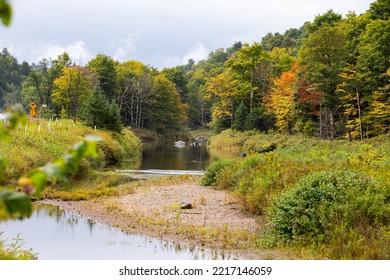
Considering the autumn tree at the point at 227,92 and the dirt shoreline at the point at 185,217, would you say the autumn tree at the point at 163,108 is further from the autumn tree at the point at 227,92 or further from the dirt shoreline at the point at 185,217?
the dirt shoreline at the point at 185,217

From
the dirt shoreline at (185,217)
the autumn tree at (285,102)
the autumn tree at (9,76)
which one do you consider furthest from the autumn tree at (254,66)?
the autumn tree at (9,76)

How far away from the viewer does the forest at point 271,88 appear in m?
32.1

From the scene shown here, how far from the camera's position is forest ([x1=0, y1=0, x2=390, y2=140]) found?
105 feet

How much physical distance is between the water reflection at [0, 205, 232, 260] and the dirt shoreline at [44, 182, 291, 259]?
0.45 m

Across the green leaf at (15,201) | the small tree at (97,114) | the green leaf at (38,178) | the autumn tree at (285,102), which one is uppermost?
the autumn tree at (285,102)

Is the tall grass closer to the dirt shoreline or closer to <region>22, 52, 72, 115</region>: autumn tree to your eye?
the dirt shoreline

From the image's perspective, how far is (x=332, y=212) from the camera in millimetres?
9594

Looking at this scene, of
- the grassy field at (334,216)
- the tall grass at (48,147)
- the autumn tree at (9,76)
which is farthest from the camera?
the autumn tree at (9,76)

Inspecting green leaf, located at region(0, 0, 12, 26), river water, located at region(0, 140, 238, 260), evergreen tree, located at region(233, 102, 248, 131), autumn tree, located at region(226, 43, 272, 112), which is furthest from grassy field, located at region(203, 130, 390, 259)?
autumn tree, located at region(226, 43, 272, 112)

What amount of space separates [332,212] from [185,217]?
16.9 ft

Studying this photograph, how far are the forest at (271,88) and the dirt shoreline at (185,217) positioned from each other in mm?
13799

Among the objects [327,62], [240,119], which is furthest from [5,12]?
[240,119]

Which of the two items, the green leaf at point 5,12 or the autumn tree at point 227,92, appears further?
the autumn tree at point 227,92

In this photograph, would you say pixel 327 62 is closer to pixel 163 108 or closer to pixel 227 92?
pixel 227 92
